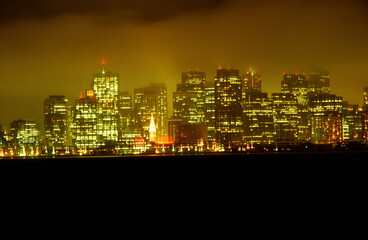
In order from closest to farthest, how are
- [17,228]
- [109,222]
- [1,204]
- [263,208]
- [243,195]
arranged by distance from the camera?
[17,228] → [109,222] → [263,208] → [1,204] → [243,195]

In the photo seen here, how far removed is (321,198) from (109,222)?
14051mm

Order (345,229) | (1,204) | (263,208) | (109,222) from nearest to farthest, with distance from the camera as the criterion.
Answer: (345,229) < (109,222) < (263,208) < (1,204)

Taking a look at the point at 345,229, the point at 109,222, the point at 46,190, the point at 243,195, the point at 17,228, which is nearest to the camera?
the point at 345,229

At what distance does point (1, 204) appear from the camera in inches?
1232

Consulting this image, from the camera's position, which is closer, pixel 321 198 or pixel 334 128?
pixel 321 198

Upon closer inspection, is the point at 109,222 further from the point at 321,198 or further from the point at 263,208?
the point at 321,198

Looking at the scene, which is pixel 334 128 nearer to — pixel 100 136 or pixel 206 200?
pixel 100 136

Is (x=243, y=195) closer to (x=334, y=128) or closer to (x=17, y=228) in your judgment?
Answer: (x=17, y=228)

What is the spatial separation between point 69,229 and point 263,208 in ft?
34.1

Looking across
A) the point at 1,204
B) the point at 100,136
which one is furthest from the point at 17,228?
the point at 100,136

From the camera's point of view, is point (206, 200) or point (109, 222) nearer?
point (109, 222)

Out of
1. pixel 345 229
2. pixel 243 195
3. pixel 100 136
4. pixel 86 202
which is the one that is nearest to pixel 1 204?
pixel 86 202

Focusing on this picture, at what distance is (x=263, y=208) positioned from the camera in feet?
91.5

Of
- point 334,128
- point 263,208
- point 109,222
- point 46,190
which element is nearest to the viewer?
point 109,222
